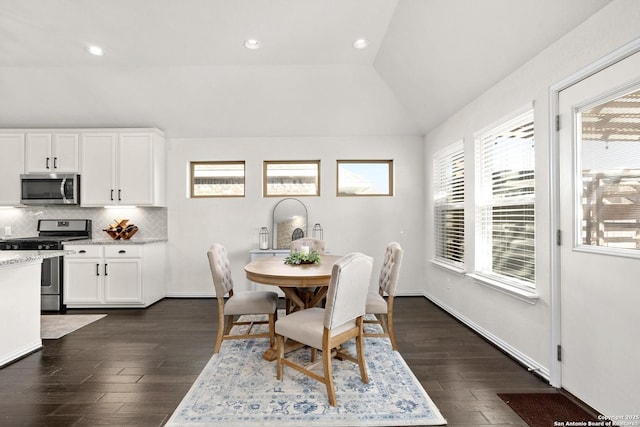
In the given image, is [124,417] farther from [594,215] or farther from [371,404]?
[594,215]

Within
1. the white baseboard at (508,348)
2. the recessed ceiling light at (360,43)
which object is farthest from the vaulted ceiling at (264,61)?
the white baseboard at (508,348)

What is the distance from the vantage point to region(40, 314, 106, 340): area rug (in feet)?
11.3

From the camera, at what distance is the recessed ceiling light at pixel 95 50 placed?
3577mm

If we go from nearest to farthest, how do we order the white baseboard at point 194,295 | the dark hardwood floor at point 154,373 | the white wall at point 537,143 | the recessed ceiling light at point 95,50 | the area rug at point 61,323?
1. the white wall at point 537,143
2. the dark hardwood floor at point 154,373
3. the area rug at point 61,323
4. the recessed ceiling light at point 95,50
5. the white baseboard at point 194,295

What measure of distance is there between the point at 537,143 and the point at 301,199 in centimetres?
320

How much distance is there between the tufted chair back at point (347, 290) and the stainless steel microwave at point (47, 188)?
4.43 metres

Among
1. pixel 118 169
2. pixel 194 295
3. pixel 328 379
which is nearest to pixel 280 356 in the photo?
pixel 328 379

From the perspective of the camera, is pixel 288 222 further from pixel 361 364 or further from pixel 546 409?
pixel 546 409

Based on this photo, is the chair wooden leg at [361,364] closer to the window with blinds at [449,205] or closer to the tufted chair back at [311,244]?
the tufted chair back at [311,244]

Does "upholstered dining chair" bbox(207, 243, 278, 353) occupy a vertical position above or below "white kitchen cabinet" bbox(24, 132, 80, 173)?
below

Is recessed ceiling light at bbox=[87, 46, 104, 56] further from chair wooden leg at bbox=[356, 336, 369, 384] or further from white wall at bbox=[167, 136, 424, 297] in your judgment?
chair wooden leg at bbox=[356, 336, 369, 384]

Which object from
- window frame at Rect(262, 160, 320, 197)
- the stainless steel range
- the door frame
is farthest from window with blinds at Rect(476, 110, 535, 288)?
the stainless steel range

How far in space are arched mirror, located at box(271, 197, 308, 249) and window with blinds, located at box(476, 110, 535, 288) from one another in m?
2.49

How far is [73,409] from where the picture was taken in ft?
6.83
